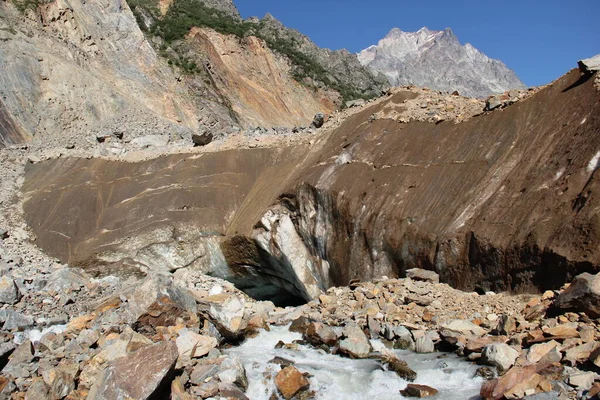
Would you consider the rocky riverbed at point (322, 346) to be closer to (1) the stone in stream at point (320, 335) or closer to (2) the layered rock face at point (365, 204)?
(1) the stone in stream at point (320, 335)

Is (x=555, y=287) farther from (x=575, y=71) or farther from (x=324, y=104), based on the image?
(x=324, y=104)

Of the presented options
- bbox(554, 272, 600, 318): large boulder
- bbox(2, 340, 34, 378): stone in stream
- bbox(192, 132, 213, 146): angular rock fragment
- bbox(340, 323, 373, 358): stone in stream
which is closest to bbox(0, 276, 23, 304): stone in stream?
bbox(2, 340, 34, 378): stone in stream

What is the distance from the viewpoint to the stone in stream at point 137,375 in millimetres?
7035

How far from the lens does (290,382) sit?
26.7ft

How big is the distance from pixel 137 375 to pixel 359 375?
11.5 ft

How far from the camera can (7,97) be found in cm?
2825

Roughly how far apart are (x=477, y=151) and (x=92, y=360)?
10.1m

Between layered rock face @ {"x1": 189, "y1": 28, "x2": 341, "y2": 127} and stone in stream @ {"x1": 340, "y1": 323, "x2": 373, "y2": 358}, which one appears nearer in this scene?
stone in stream @ {"x1": 340, "y1": 323, "x2": 373, "y2": 358}

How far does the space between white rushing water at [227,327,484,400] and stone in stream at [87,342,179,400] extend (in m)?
1.45

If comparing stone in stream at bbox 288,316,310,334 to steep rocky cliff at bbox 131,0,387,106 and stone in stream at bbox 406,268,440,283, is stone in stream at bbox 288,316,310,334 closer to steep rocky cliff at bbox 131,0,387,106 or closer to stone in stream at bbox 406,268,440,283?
stone in stream at bbox 406,268,440,283

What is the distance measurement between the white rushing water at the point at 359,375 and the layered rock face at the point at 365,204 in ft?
9.38

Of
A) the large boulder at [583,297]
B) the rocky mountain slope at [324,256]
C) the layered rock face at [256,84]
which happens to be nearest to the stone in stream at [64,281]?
the rocky mountain slope at [324,256]

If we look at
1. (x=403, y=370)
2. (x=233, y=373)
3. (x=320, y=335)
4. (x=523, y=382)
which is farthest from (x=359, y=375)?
(x=523, y=382)

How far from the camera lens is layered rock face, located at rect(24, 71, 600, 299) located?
35.3 ft
